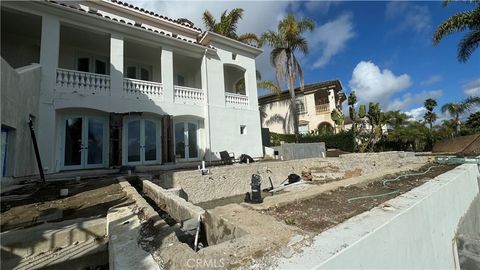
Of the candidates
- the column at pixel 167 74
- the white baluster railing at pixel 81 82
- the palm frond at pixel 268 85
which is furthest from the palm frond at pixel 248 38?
the white baluster railing at pixel 81 82

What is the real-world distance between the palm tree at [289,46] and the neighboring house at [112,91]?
4.68m

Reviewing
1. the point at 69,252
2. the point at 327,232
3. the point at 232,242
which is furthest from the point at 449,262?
the point at 69,252

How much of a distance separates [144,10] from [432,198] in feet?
50.7

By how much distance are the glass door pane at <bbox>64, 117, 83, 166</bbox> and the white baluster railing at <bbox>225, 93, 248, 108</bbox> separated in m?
7.71

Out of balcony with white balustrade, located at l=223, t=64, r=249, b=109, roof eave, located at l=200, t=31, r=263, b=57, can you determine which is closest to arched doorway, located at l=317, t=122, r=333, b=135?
balcony with white balustrade, located at l=223, t=64, r=249, b=109

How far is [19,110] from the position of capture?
695 cm

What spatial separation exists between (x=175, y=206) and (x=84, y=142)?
8246mm

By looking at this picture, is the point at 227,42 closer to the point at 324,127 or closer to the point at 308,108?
the point at 308,108

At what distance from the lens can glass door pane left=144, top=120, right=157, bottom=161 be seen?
454 inches

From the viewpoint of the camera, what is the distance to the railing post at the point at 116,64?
10406 mm

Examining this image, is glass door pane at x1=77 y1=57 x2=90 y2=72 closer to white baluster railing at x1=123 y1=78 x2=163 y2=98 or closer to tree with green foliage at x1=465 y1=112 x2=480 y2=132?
white baluster railing at x1=123 y1=78 x2=163 y2=98

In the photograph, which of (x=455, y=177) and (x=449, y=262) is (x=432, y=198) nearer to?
(x=449, y=262)

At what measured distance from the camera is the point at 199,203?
9.07 metres

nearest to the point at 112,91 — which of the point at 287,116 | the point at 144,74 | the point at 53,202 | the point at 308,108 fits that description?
the point at 144,74
